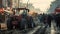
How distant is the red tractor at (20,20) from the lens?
3.99 metres

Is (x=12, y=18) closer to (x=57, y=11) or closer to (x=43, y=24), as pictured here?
(x=43, y=24)

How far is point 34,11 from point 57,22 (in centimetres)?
48

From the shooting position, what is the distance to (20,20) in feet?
13.2

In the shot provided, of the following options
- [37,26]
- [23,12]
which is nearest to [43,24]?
[37,26]

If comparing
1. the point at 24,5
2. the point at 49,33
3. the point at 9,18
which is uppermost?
the point at 24,5

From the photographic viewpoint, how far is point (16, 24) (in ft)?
13.1

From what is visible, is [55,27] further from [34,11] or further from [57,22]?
[34,11]

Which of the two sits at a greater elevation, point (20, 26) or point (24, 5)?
point (24, 5)

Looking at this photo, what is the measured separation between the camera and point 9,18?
13.2 feet

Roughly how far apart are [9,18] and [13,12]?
5.5 inches

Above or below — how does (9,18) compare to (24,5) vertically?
below

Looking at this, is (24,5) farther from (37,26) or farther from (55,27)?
(55,27)

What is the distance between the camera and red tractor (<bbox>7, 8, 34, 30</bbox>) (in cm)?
399

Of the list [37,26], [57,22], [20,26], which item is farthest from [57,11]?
[20,26]
